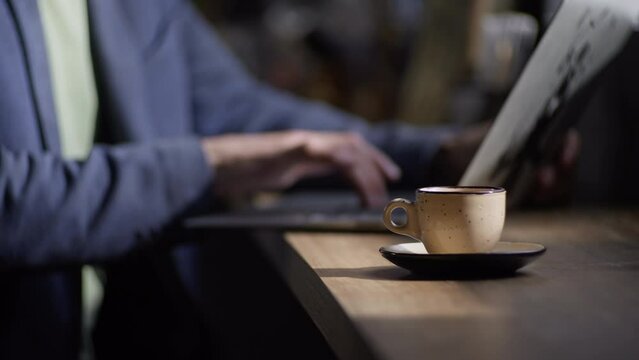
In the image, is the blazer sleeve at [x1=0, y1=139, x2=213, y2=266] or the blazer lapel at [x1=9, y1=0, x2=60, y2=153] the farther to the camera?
the blazer lapel at [x1=9, y1=0, x2=60, y2=153]

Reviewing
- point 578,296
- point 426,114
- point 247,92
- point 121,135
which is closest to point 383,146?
point 247,92

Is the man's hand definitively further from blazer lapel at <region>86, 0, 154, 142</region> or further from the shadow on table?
the shadow on table

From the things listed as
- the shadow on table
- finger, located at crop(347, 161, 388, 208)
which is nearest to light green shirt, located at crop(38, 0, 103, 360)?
finger, located at crop(347, 161, 388, 208)

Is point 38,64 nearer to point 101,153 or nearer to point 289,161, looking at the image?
point 101,153

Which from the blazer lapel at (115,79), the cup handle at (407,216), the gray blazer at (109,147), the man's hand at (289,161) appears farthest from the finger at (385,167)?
the cup handle at (407,216)

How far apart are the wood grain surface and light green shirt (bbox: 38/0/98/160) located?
0.50 meters

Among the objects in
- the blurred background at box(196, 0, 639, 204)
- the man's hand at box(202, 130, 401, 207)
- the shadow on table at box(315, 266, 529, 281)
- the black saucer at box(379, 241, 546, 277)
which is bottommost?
the blurred background at box(196, 0, 639, 204)

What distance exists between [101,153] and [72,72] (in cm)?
30

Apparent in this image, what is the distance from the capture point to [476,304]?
66 centimetres

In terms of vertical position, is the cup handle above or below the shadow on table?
above

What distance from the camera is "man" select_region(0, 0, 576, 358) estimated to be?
113 centimetres

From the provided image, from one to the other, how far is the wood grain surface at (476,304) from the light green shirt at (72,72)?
A: 50cm

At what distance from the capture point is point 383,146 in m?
1.60

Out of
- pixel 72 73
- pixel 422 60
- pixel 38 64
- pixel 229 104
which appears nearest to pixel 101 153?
pixel 38 64
